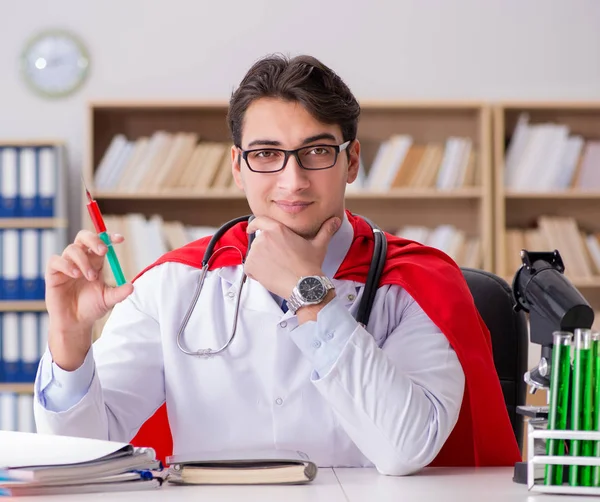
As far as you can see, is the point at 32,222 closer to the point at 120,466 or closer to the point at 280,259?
the point at 280,259

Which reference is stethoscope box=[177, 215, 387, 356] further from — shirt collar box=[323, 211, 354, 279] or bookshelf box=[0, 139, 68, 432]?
bookshelf box=[0, 139, 68, 432]

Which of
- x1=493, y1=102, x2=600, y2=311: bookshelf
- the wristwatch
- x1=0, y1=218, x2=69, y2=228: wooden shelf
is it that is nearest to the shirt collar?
the wristwatch

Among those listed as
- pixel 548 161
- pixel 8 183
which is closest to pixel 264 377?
pixel 8 183

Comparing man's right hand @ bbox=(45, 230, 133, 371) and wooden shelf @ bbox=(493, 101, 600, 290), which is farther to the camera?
wooden shelf @ bbox=(493, 101, 600, 290)

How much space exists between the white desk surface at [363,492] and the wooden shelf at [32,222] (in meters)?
3.00

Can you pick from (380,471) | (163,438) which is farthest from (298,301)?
(163,438)

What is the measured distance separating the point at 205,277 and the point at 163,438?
335 millimetres

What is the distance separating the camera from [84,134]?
14.6 ft

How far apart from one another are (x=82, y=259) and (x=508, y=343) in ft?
3.17

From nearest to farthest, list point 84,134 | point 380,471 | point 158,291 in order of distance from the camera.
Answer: point 380,471 < point 158,291 < point 84,134

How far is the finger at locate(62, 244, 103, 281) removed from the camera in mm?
1342

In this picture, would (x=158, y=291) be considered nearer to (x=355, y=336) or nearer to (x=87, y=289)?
(x=87, y=289)

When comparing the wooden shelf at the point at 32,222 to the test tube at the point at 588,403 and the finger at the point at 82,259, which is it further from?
the test tube at the point at 588,403

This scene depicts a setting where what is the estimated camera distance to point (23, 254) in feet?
13.3
